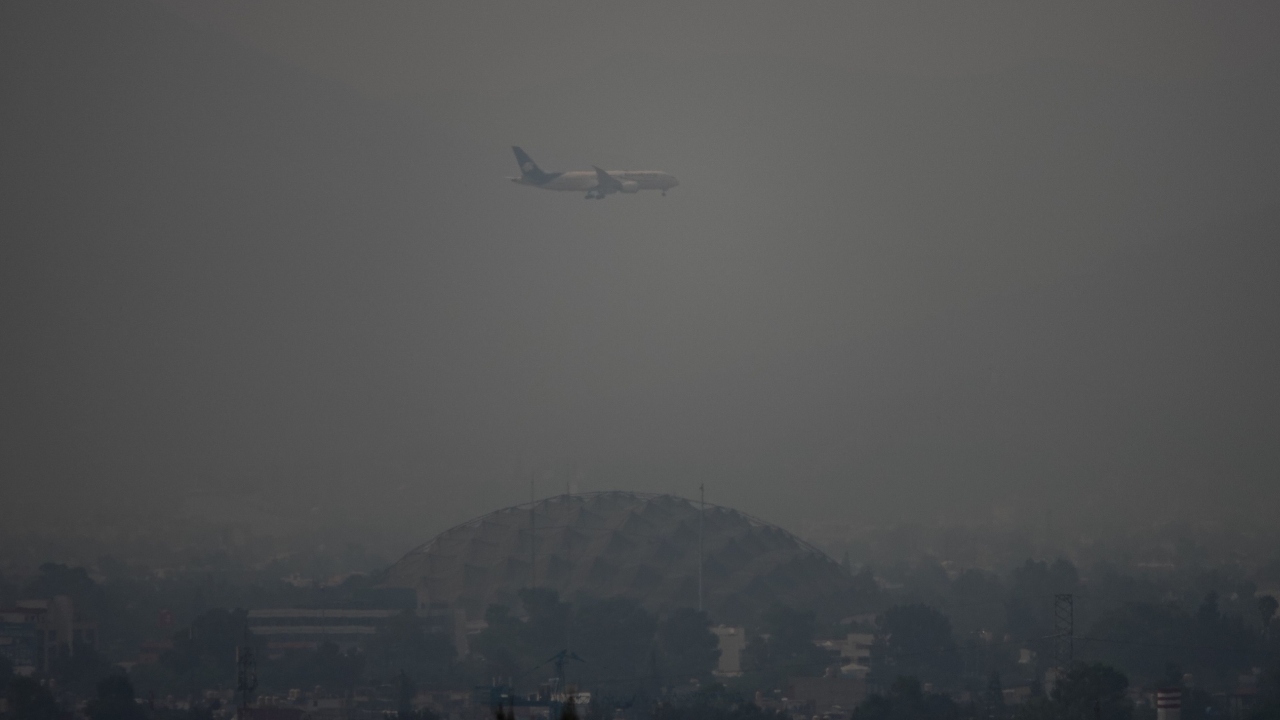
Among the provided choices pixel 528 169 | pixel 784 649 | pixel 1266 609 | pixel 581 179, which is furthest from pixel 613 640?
pixel 581 179

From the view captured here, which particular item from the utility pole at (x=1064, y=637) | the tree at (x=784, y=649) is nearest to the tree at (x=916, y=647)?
the tree at (x=784, y=649)

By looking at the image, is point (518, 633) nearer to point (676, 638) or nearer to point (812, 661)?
point (676, 638)

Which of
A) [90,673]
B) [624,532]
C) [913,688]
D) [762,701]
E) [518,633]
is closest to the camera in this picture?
[913,688]

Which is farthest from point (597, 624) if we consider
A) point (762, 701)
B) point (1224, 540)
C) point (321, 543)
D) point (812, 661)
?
point (1224, 540)

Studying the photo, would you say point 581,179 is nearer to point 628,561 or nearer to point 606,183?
point 606,183

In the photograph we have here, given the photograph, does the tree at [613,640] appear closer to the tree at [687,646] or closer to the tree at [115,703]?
the tree at [687,646]

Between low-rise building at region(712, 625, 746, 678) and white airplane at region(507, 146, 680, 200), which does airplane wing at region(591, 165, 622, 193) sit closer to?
white airplane at region(507, 146, 680, 200)
